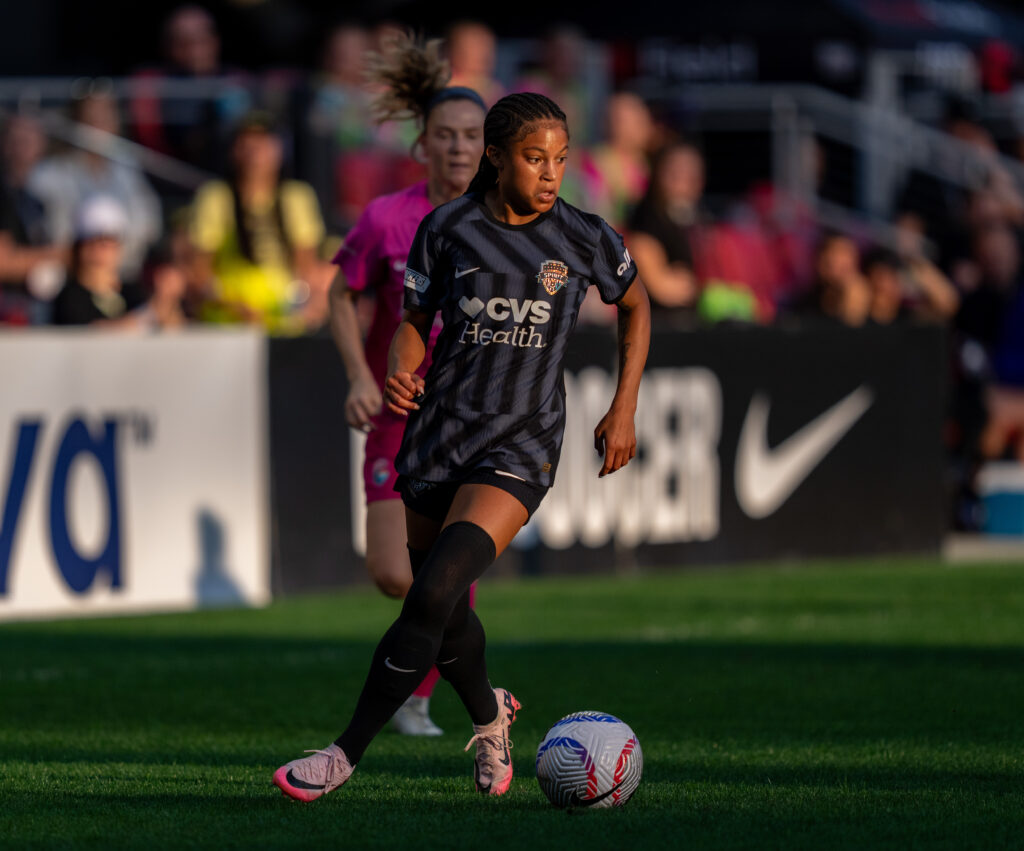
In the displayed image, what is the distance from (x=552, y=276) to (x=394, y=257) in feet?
5.25

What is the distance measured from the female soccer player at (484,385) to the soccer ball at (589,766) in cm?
31

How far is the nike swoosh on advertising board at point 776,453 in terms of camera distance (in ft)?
44.5

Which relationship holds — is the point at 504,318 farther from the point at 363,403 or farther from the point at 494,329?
the point at 363,403

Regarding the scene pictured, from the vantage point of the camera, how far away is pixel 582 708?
313 inches

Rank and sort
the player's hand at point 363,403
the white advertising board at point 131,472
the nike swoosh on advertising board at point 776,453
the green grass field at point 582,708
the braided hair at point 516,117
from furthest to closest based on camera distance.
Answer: the nike swoosh on advertising board at point 776,453, the white advertising board at point 131,472, the player's hand at point 363,403, the braided hair at point 516,117, the green grass field at point 582,708

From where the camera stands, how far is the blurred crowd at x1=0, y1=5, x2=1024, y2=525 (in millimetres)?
13117

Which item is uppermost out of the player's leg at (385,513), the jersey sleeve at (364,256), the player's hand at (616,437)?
the jersey sleeve at (364,256)

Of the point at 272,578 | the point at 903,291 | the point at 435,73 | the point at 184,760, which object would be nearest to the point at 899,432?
the point at 903,291

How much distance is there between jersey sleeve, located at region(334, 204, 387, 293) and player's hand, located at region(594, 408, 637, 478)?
1706mm

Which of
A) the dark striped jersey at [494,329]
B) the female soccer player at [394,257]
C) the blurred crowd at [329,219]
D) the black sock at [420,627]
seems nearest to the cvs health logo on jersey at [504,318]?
the dark striped jersey at [494,329]

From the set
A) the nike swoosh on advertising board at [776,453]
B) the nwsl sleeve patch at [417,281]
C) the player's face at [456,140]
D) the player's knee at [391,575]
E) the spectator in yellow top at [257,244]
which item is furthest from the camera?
the nike swoosh on advertising board at [776,453]

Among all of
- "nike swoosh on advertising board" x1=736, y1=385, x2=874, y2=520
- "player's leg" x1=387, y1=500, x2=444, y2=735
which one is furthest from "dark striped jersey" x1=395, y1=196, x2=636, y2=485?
"nike swoosh on advertising board" x1=736, y1=385, x2=874, y2=520

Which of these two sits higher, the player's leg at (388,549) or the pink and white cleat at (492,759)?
the player's leg at (388,549)

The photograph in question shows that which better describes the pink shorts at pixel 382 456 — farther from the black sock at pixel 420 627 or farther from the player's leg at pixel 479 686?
the black sock at pixel 420 627
